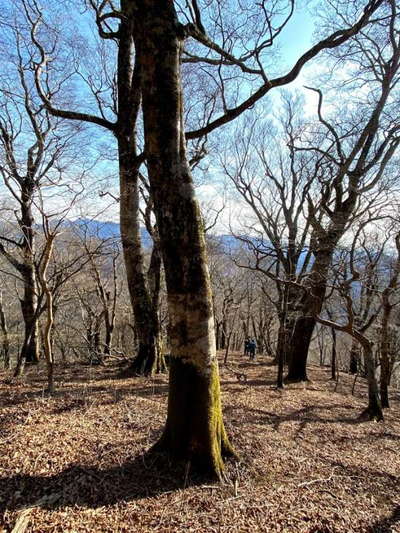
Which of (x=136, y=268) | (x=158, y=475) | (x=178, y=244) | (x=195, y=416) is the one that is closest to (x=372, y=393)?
(x=195, y=416)

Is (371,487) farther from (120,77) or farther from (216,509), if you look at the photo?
(120,77)

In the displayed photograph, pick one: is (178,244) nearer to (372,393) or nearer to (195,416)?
(195,416)

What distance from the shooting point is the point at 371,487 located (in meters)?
3.22

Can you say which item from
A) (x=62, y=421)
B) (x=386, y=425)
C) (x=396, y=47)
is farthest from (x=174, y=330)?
(x=396, y=47)

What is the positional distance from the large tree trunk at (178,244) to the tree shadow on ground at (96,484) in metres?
0.19

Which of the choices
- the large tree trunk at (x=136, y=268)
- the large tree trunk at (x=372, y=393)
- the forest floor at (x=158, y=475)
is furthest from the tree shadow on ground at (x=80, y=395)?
the large tree trunk at (x=372, y=393)

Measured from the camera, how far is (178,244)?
2719 mm

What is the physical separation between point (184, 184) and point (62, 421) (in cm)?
328

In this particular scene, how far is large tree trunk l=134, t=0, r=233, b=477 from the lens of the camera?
8.61ft

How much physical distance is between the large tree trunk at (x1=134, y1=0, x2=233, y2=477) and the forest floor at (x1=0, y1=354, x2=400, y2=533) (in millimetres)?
393

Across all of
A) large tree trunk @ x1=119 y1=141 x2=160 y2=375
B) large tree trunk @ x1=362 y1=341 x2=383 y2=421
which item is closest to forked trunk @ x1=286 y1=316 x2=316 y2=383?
large tree trunk @ x1=362 y1=341 x2=383 y2=421

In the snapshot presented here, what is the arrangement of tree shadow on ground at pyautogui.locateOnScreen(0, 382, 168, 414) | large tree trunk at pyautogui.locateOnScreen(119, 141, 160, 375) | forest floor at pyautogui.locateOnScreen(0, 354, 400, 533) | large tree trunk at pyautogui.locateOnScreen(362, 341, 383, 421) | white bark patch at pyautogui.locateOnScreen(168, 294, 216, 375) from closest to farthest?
forest floor at pyautogui.locateOnScreen(0, 354, 400, 533), white bark patch at pyautogui.locateOnScreen(168, 294, 216, 375), tree shadow on ground at pyautogui.locateOnScreen(0, 382, 168, 414), large tree trunk at pyautogui.locateOnScreen(362, 341, 383, 421), large tree trunk at pyautogui.locateOnScreen(119, 141, 160, 375)

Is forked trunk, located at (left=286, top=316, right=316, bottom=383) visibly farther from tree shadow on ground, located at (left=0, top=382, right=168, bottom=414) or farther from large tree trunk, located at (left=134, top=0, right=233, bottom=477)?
large tree trunk, located at (left=134, top=0, right=233, bottom=477)

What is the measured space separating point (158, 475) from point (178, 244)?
7.25 ft
